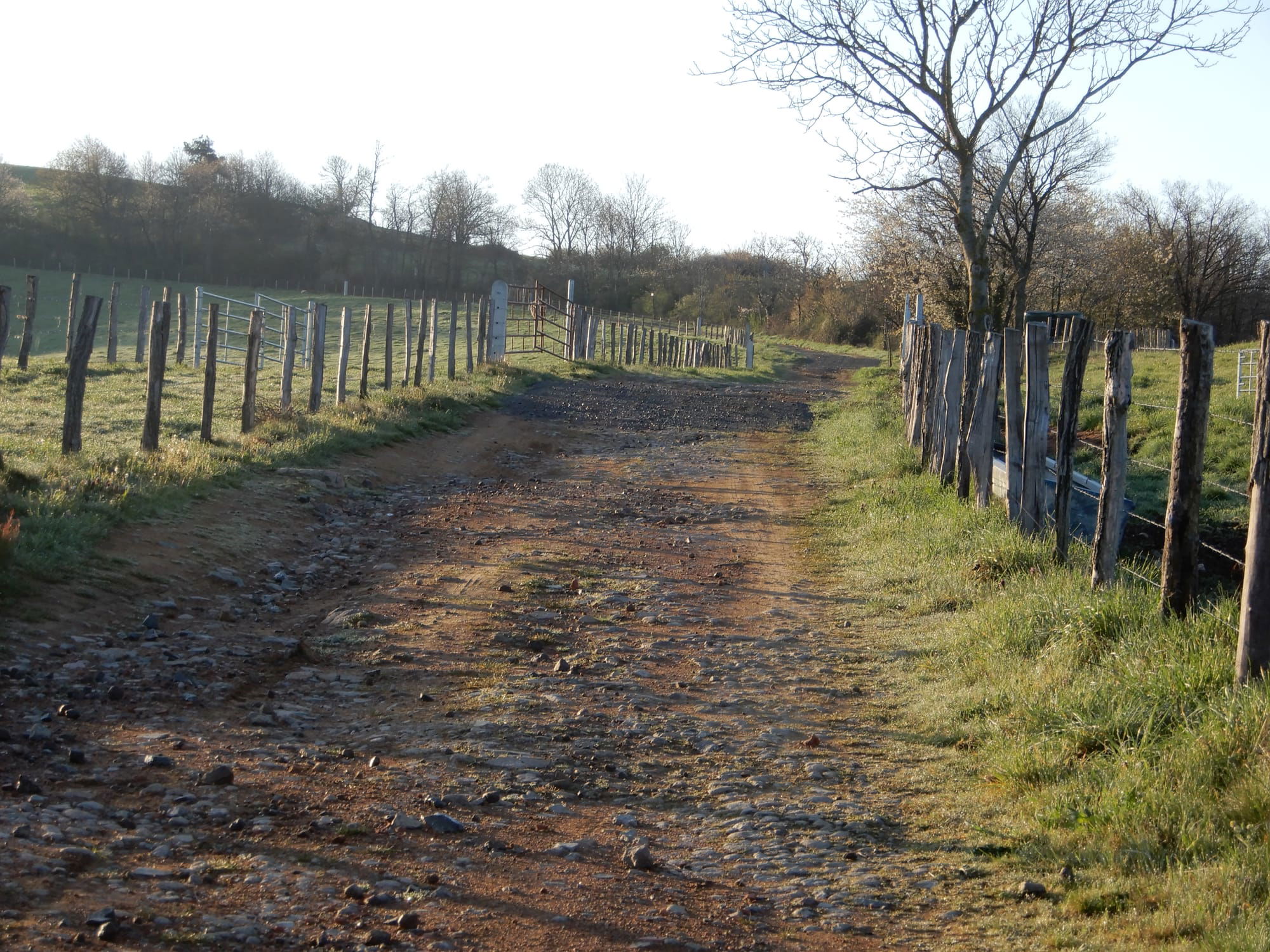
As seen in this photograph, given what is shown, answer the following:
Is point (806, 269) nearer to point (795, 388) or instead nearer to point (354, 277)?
point (354, 277)

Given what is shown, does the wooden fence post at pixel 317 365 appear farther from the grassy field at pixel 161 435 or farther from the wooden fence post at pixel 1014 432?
the wooden fence post at pixel 1014 432

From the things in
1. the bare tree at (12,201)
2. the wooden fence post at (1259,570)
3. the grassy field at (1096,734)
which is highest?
the bare tree at (12,201)

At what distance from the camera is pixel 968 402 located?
1019 cm

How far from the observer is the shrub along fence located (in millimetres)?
4430

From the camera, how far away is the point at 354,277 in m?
78.6

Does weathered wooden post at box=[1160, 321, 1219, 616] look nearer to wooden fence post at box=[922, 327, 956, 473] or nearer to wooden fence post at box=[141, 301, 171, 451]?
wooden fence post at box=[922, 327, 956, 473]

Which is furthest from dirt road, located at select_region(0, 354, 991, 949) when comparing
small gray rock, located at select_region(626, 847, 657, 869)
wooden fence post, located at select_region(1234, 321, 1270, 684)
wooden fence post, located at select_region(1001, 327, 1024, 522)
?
wooden fence post, located at select_region(1001, 327, 1024, 522)

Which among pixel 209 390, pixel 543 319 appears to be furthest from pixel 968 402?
pixel 543 319

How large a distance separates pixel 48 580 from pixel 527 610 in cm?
291

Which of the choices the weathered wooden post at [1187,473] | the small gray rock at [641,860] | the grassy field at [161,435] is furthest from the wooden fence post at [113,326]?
the weathered wooden post at [1187,473]

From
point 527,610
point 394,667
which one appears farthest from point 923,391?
point 394,667

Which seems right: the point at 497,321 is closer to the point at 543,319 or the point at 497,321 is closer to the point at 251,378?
the point at 543,319

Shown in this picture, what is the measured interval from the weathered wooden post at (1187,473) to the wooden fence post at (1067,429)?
1.66 m

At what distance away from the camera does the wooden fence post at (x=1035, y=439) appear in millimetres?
8047
